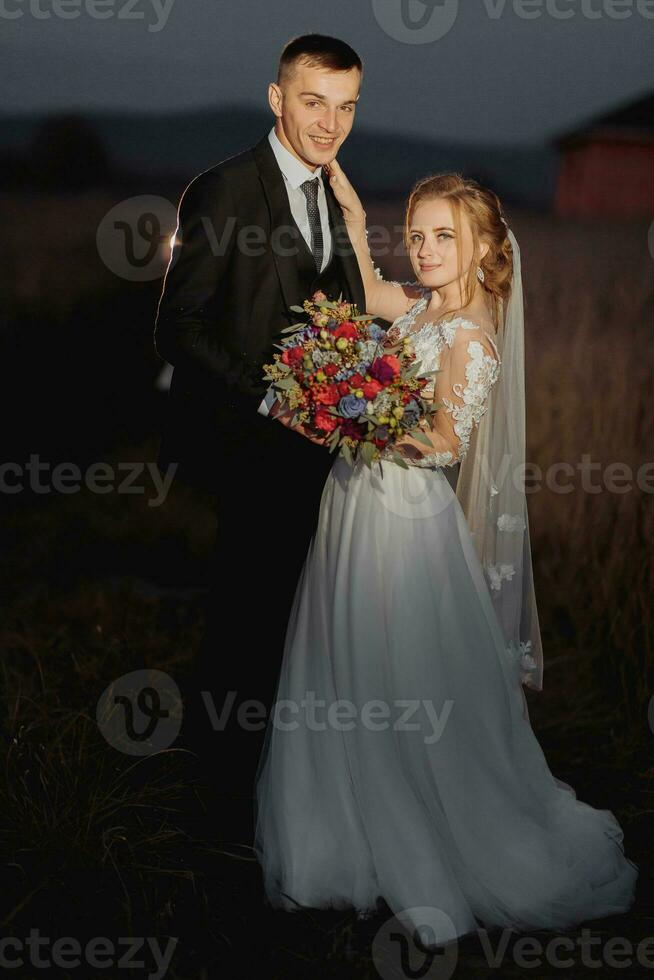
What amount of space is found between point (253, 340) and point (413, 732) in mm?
1499

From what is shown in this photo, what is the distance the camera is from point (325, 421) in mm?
3229

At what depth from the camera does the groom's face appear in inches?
137

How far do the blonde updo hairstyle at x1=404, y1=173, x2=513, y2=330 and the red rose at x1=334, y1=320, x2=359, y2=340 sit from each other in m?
0.50

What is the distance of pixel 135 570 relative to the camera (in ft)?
26.0

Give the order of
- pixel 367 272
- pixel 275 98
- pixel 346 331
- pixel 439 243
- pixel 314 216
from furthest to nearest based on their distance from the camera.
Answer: pixel 367 272 < pixel 314 216 < pixel 275 98 < pixel 439 243 < pixel 346 331

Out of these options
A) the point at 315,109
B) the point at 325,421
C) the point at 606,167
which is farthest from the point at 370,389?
the point at 606,167

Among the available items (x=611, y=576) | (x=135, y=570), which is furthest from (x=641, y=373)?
(x=135, y=570)

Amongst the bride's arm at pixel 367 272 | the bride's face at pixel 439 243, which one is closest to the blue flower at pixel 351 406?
the bride's face at pixel 439 243

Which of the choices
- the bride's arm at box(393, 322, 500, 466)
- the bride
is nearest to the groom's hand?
the bride

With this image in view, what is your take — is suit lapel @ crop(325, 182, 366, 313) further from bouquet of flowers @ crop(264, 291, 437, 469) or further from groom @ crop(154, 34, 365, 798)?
bouquet of flowers @ crop(264, 291, 437, 469)

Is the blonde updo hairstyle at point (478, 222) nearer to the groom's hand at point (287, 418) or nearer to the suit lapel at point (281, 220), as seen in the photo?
→ the suit lapel at point (281, 220)

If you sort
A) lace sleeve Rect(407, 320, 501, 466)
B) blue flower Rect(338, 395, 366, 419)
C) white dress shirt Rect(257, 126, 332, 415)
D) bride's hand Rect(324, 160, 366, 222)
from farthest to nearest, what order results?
bride's hand Rect(324, 160, 366, 222) → white dress shirt Rect(257, 126, 332, 415) → lace sleeve Rect(407, 320, 501, 466) → blue flower Rect(338, 395, 366, 419)

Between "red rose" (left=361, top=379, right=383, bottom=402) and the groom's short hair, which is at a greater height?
the groom's short hair

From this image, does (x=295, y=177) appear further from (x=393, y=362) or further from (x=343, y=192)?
(x=393, y=362)
